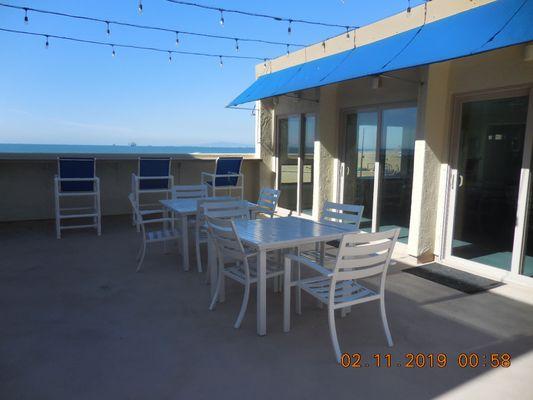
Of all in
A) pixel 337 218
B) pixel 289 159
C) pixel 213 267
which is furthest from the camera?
pixel 289 159

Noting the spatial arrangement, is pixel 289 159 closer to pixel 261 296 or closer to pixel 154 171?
pixel 154 171

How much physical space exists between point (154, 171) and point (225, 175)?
1297 mm

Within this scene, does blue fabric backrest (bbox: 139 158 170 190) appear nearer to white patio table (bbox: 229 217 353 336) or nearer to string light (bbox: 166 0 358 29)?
string light (bbox: 166 0 358 29)

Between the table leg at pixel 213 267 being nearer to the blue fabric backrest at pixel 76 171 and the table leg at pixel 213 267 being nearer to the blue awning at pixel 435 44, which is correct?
the blue awning at pixel 435 44

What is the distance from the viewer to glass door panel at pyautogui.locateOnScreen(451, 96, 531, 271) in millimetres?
3684

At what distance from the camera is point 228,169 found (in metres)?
7.07

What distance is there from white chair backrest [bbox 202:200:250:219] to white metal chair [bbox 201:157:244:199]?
303 cm

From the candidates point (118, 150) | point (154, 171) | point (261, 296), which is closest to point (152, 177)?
point (154, 171)

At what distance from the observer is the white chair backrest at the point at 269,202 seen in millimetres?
4374

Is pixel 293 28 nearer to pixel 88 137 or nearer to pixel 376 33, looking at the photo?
pixel 376 33

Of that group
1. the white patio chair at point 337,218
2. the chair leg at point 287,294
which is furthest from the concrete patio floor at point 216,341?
the white patio chair at point 337,218

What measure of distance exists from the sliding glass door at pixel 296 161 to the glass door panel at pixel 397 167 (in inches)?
64.0

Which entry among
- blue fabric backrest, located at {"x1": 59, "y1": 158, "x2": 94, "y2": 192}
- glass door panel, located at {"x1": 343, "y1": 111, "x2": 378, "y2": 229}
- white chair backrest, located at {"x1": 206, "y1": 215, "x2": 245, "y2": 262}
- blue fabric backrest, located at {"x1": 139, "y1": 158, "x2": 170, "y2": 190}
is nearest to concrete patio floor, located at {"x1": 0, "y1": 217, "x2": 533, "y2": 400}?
white chair backrest, located at {"x1": 206, "y1": 215, "x2": 245, "y2": 262}

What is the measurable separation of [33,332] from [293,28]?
16.2 ft
